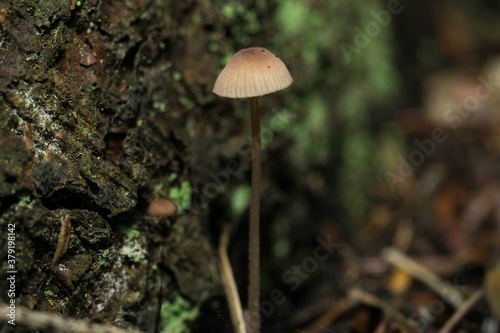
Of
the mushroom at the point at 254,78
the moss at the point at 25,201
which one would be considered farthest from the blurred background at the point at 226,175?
the mushroom at the point at 254,78

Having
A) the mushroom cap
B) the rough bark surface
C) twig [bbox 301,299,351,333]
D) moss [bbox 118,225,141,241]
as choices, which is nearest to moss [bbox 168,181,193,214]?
the rough bark surface

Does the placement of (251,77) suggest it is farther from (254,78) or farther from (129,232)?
(129,232)

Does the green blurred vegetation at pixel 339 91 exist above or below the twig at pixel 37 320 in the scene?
above

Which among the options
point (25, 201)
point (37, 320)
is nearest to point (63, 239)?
point (25, 201)

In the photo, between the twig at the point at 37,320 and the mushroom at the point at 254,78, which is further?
the mushroom at the point at 254,78

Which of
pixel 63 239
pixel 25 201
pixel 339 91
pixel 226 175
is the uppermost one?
pixel 339 91

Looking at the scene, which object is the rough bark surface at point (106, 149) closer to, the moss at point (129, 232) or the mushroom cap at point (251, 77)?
the moss at point (129, 232)
